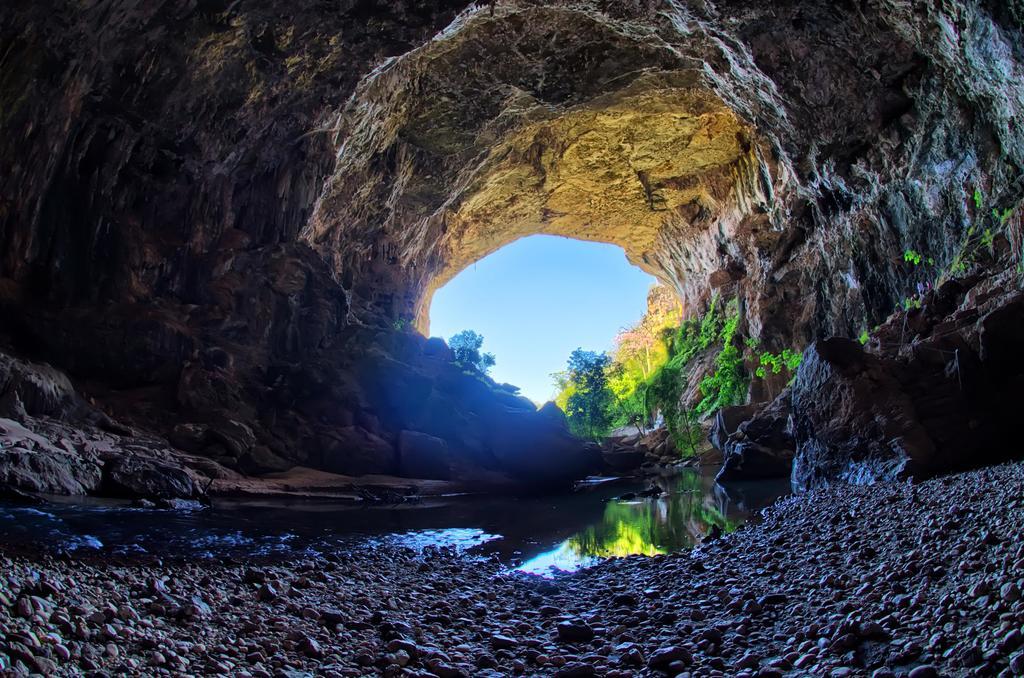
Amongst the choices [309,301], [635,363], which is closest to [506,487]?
[309,301]

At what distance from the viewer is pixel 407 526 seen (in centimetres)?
1195

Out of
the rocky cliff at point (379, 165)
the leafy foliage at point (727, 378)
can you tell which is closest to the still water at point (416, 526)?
the rocky cliff at point (379, 165)

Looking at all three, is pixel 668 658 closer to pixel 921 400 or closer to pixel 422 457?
pixel 921 400

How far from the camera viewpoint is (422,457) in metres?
21.0

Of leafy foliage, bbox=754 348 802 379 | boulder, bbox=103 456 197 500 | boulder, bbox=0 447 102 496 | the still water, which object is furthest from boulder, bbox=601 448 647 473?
boulder, bbox=0 447 102 496

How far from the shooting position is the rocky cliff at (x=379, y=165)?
14.3m

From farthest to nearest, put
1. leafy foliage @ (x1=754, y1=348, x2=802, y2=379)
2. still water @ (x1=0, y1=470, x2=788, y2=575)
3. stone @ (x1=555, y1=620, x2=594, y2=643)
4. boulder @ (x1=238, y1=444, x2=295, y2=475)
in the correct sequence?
leafy foliage @ (x1=754, y1=348, x2=802, y2=379)
boulder @ (x1=238, y1=444, x2=295, y2=475)
still water @ (x1=0, y1=470, x2=788, y2=575)
stone @ (x1=555, y1=620, x2=594, y2=643)

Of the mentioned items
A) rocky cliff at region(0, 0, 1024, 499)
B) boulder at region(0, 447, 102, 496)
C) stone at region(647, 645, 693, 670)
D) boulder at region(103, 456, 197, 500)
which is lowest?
stone at region(647, 645, 693, 670)

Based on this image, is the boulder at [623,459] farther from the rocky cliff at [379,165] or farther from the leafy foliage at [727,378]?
the leafy foliage at [727,378]

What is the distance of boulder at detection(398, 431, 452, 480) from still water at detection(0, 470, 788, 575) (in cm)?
454

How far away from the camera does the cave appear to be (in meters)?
4.35

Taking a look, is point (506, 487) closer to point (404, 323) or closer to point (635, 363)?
point (404, 323)

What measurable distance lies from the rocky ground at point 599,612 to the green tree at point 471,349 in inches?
964

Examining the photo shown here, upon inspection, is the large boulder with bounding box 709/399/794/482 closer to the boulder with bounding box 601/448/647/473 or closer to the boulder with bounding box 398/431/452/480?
the boulder with bounding box 601/448/647/473
